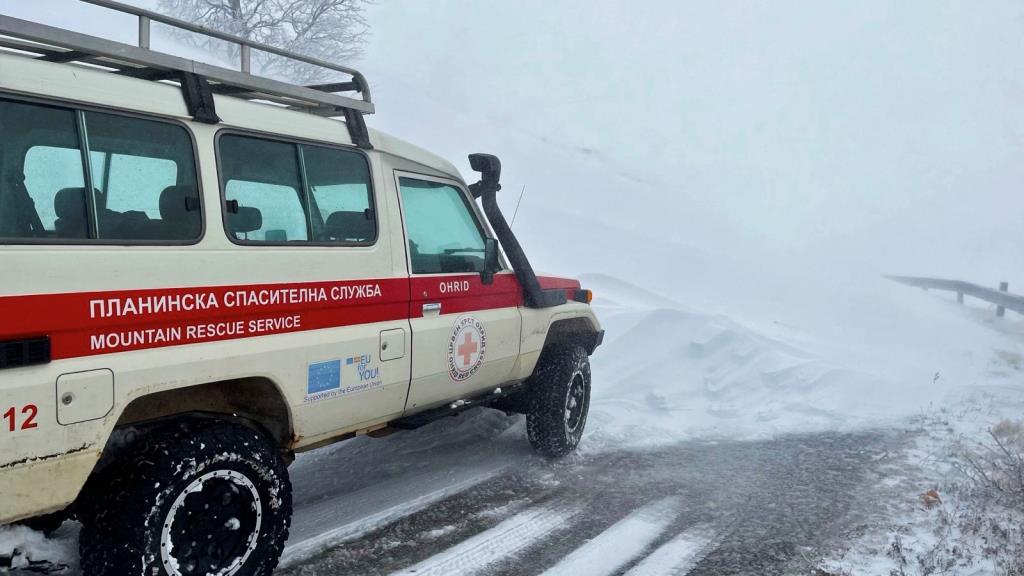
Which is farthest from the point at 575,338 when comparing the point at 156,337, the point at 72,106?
the point at 72,106

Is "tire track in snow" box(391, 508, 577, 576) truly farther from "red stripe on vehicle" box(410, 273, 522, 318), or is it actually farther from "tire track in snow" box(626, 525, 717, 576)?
"red stripe on vehicle" box(410, 273, 522, 318)

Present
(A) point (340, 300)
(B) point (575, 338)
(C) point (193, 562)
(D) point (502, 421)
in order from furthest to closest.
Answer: (D) point (502, 421) → (B) point (575, 338) → (A) point (340, 300) → (C) point (193, 562)

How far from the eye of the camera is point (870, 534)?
14.7ft

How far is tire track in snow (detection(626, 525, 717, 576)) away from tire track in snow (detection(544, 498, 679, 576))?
0.09 m

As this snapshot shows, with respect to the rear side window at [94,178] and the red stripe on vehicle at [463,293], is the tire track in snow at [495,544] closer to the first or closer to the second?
the red stripe on vehicle at [463,293]

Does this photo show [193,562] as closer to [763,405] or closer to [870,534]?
[870,534]

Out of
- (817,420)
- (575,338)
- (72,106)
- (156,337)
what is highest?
(72,106)

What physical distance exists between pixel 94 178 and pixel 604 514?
10.7ft

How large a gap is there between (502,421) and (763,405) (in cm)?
271

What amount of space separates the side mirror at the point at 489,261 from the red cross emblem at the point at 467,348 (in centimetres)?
39

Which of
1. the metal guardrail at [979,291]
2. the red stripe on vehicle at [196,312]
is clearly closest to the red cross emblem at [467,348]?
the red stripe on vehicle at [196,312]

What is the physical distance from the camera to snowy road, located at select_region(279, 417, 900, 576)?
156 inches

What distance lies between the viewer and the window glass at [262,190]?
3.39 meters

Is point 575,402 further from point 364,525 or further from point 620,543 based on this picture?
point 364,525
